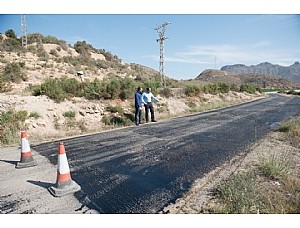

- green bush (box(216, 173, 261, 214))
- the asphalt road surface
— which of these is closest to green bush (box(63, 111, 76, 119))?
the asphalt road surface

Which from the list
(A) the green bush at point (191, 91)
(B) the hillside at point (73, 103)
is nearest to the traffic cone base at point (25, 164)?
(B) the hillside at point (73, 103)

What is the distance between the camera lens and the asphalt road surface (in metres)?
3.95

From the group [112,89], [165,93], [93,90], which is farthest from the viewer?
[165,93]

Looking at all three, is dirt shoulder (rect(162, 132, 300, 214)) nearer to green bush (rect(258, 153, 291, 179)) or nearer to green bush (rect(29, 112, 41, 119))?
green bush (rect(258, 153, 291, 179))

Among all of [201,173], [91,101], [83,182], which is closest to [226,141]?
[201,173]

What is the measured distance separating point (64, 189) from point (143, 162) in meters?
2.21

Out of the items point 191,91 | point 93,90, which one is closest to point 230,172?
point 93,90

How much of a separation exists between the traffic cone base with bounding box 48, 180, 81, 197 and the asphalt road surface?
0.15 meters

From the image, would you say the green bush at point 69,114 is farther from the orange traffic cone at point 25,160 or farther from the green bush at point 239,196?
the green bush at point 239,196

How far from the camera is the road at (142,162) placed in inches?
155

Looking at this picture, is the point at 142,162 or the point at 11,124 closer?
the point at 142,162

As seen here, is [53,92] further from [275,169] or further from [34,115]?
[275,169]

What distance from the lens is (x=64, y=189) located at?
4145mm

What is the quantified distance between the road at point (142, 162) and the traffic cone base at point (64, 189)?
185 millimetres
